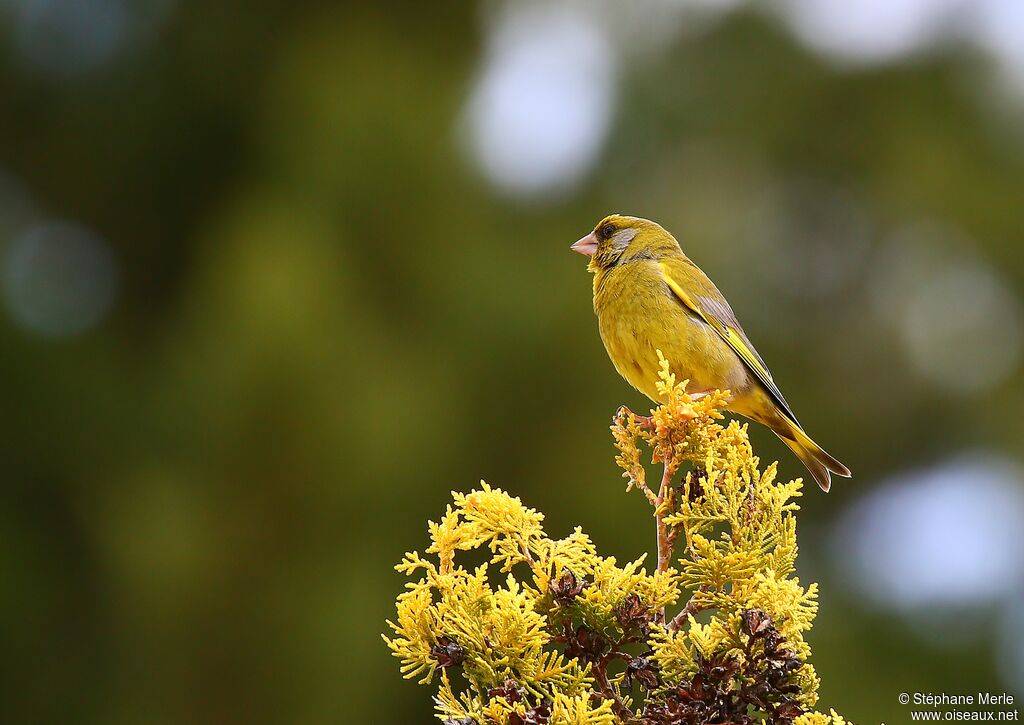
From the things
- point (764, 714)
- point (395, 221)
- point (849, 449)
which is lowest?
point (764, 714)

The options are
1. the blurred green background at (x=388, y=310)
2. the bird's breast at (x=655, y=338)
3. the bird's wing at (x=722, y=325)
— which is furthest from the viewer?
the blurred green background at (x=388, y=310)

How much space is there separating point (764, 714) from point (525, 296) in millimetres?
6926

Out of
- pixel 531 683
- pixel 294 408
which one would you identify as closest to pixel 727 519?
pixel 531 683

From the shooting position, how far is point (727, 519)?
2.51m

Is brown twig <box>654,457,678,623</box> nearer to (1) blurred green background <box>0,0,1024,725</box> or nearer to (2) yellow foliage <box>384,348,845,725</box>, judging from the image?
(2) yellow foliage <box>384,348,845,725</box>

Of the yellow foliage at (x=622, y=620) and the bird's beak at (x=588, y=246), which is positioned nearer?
the yellow foliage at (x=622, y=620)

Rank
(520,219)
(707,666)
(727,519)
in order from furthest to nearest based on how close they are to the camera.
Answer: (520,219) < (727,519) < (707,666)

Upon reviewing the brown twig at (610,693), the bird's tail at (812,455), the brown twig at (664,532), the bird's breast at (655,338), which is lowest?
the brown twig at (610,693)

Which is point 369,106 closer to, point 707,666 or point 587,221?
point 587,221

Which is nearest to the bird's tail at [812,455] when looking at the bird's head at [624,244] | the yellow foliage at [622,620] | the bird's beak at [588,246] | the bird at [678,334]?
the bird at [678,334]

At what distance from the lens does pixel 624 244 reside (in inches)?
177

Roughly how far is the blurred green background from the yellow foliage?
530cm

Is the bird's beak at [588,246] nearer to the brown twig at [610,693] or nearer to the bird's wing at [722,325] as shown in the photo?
the bird's wing at [722,325]

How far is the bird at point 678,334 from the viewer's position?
13.2 ft
